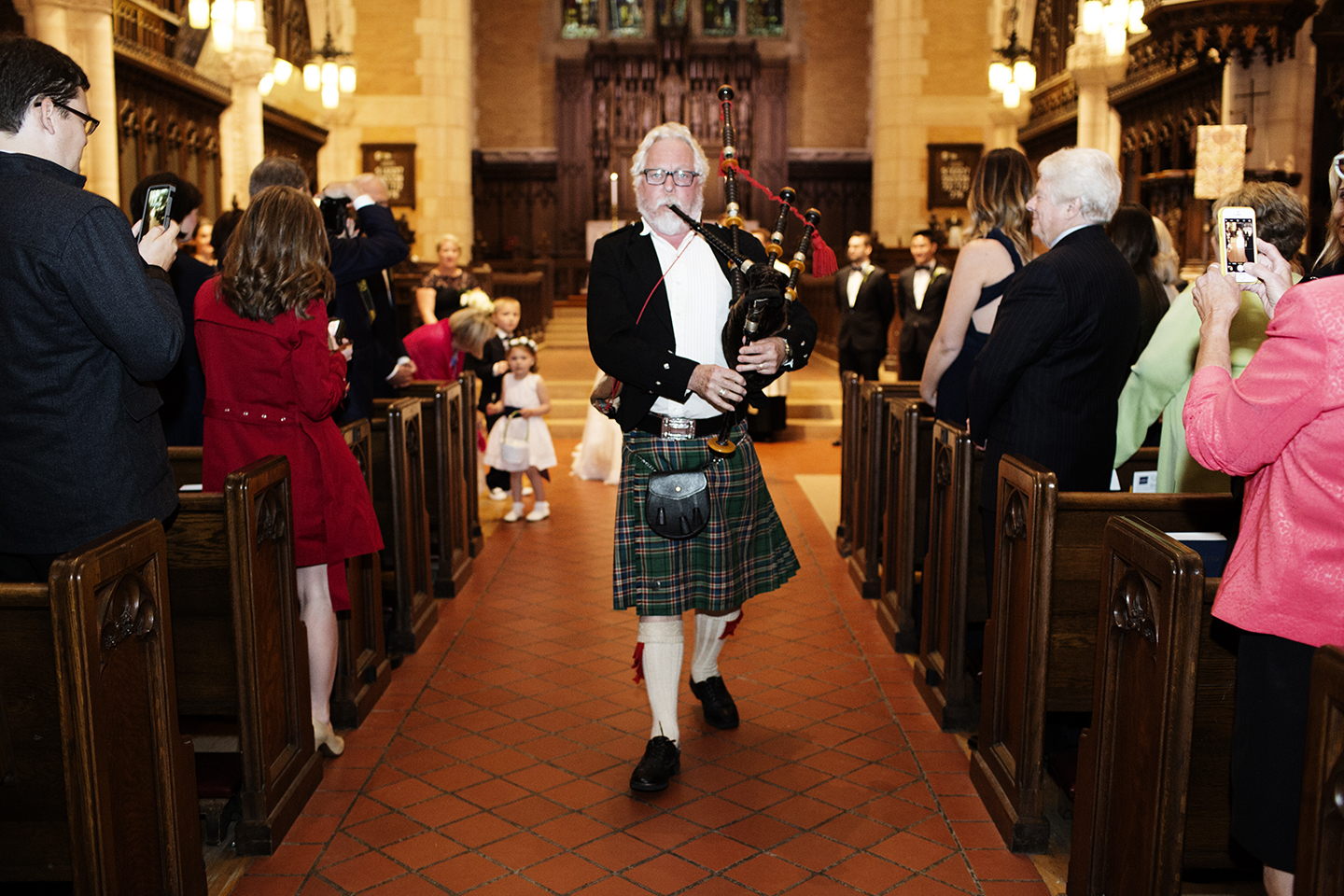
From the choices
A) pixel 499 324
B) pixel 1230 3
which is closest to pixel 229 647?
pixel 499 324

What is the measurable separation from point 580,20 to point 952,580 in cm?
1976

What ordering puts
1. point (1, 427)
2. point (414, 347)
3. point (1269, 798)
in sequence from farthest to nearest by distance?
point (414, 347)
point (1, 427)
point (1269, 798)

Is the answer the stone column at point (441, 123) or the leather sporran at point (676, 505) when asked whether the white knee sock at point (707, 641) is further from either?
the stone column at point (441, 123)

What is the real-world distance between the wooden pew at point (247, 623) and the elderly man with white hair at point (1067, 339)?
6.57ft

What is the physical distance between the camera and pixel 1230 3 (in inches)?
300

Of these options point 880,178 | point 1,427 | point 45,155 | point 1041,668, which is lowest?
point 1041,668

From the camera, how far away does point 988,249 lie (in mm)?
3635

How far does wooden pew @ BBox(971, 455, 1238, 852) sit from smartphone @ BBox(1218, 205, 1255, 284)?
78cm

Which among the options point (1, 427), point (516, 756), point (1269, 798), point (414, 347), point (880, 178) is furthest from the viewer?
point (880, 178)

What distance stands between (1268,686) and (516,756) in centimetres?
227

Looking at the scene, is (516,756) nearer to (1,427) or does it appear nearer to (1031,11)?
(1,427)

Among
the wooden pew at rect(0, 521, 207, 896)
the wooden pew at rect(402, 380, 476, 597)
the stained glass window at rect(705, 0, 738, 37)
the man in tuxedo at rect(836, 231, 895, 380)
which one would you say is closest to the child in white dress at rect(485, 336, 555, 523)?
the wooden pew at rect(402, 380, 476, 597)

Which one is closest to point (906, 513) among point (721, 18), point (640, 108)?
point (640, 108)

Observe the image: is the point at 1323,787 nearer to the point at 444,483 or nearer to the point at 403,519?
the point at 403,519
